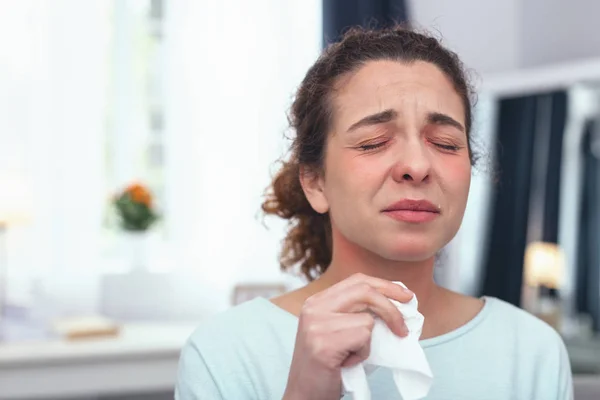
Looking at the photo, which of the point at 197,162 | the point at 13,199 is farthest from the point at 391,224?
the point at 197,162

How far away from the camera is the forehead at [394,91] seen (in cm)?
127

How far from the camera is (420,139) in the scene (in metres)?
1.26

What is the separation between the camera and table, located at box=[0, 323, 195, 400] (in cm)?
275

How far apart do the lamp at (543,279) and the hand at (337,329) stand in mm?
2106

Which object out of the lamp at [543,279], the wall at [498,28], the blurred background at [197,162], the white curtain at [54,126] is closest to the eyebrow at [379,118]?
the blurred background at [197,162]

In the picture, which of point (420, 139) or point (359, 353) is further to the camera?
point (420, 139)

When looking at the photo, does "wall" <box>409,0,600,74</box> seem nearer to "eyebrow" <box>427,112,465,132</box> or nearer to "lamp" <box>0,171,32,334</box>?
"lamp" <box>0,171,32,334</box>

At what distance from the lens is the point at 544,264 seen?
312 centimetres

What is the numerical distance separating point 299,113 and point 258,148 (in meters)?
2.10

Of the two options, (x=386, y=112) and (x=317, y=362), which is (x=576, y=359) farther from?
(x=317, y=362)

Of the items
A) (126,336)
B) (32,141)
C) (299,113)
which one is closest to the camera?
(299,113)

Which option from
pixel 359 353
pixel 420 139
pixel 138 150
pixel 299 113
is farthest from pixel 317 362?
pixel 138 150

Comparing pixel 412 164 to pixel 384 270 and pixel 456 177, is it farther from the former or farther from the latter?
pixel 384 270

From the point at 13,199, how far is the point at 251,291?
95 cm
